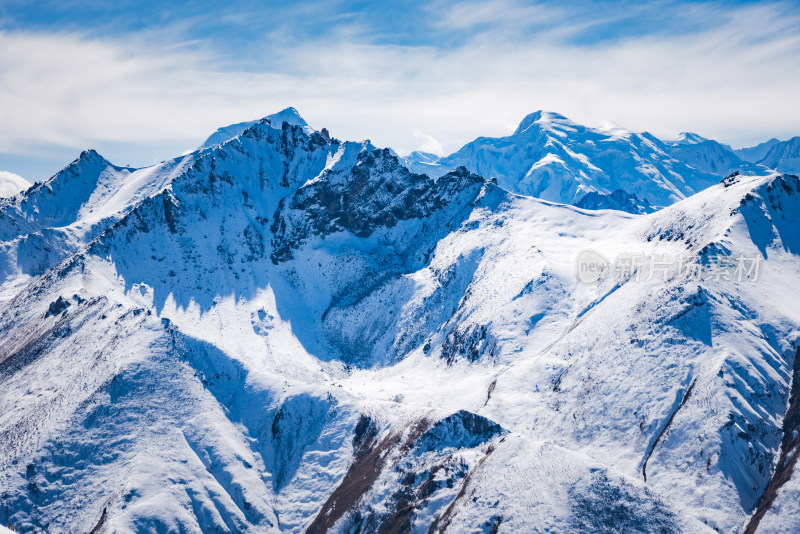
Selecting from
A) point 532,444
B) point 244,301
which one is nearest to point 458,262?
point 244,301

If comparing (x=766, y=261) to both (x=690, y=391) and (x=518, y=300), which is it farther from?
(x=518, y=300)
